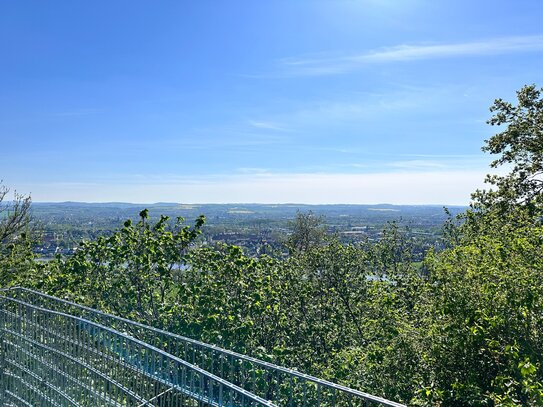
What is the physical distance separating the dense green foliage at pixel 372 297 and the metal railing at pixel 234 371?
5.19 feet

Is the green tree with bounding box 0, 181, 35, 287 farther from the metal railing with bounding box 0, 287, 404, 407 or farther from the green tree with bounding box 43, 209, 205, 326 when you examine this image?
the metal railing with bounding box 0, 287, 404, 407

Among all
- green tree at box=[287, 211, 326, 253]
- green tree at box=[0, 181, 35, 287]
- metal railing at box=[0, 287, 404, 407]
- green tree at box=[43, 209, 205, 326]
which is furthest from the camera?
green tree at box=[287, 211, 326, 253]

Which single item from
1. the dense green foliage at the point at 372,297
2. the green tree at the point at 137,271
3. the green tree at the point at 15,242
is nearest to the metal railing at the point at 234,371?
the dense green foliage at the point at 372,297

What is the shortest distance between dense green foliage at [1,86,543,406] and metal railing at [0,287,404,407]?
1583mm

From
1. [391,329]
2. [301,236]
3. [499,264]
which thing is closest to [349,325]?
[391,329]

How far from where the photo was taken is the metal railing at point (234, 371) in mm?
4012

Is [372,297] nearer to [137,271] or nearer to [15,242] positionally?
[137,271]

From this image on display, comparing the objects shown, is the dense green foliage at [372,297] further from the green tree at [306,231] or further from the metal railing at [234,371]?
the green tree at [306,231]

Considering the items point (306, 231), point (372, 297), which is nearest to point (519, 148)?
point (372, 297)

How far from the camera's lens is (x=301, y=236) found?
4591 cm

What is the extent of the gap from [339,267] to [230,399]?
40.8 feet

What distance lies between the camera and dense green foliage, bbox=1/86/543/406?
6.65 m

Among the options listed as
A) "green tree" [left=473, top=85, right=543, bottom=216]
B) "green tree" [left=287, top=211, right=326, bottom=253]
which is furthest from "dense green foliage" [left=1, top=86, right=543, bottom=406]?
"green tree" [left=287, top=211, right=326, bottom=253]

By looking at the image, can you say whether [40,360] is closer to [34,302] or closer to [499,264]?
[34,302]
